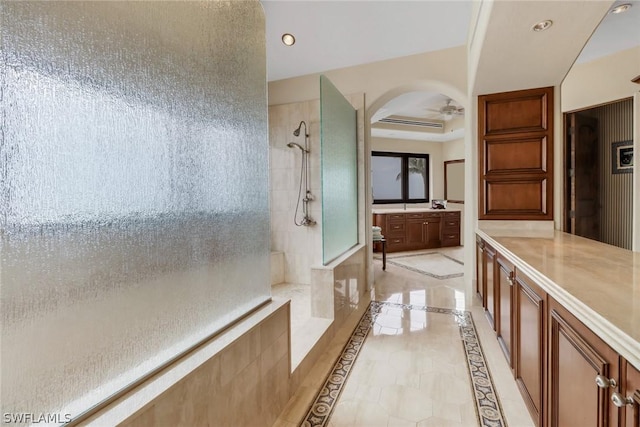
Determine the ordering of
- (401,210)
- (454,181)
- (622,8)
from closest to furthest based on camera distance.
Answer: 1. (622,8)
2. (401,210)
3. (454,181)

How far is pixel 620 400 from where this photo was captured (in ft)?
→ 2.41

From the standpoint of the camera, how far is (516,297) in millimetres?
1645

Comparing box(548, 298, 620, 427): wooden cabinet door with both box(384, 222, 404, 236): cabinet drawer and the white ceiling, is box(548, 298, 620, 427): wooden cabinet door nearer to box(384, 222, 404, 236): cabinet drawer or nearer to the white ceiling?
the white ceiling

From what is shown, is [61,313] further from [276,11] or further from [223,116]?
[276,11]

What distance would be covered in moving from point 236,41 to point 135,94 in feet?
2.27

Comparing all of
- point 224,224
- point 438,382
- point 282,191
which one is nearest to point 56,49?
point 224,224

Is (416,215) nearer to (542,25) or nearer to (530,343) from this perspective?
(542,25)

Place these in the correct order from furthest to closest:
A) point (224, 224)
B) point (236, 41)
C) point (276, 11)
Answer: point (276, 11) < point (236, 41) < point (224, 224)

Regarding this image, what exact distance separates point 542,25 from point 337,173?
5.71 ft

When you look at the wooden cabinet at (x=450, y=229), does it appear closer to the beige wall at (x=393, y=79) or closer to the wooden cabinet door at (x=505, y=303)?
the beige wall at (x=393, y=79)

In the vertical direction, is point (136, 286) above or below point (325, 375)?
above

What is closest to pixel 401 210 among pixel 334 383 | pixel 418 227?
pixel 418 227

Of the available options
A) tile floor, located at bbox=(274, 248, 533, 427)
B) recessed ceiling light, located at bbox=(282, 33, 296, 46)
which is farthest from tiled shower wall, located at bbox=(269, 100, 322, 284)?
tile floor, located at bbox=(274, 248, 533, 427)

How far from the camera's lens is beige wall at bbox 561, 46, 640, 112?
112 inches
